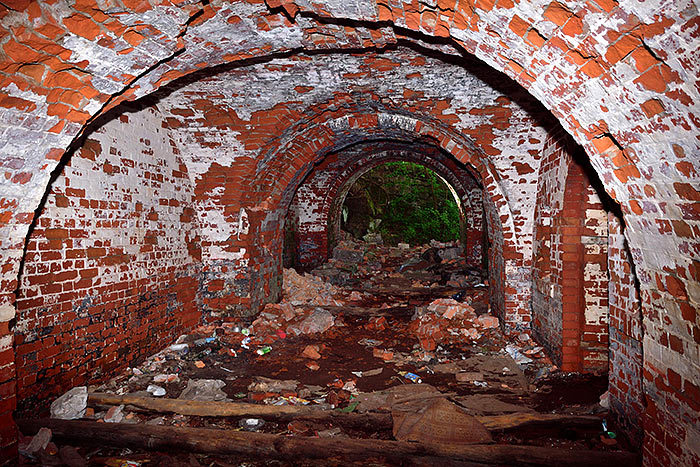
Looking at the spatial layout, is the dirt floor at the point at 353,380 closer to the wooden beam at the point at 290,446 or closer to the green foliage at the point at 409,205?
the wooden beam at the point at 290,446

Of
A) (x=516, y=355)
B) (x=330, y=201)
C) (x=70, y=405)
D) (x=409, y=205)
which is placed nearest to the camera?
(x=70, y=405)

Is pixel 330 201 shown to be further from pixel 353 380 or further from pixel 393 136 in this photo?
pixel 353 380

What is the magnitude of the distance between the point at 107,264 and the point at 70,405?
1.49m

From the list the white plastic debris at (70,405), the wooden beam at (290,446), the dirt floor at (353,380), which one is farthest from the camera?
the white plastic debris at (70,405)

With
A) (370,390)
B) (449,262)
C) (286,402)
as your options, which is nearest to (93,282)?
(286,402)

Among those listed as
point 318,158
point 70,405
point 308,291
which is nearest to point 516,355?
point 318,158

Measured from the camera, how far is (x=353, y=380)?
505 centimetres

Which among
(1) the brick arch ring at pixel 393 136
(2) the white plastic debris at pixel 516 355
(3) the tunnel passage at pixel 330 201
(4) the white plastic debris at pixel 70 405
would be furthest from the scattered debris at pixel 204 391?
(3) the tunnel passage at pixel 330 201

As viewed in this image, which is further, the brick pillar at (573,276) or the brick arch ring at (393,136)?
the brick arch ring at (393,136)

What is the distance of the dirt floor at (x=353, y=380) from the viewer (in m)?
3.46

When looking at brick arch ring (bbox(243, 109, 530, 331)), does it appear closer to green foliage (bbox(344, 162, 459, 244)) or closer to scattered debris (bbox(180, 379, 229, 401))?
scattered debris (bbox(180, 379, 229, 401))

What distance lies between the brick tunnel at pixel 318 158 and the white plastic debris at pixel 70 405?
6.2 inches

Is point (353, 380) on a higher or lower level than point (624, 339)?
lower

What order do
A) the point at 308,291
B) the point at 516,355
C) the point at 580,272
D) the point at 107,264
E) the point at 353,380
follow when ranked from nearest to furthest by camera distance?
the point at 107,264 → the point at 580,272 → the point at 353,380 → the point at 516,355 → the point at 308,291
